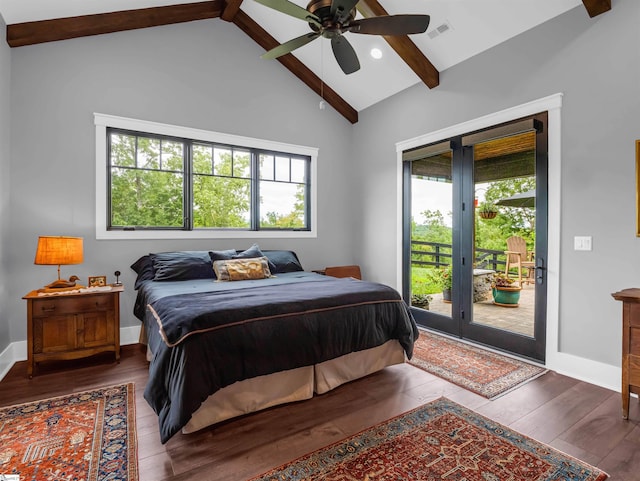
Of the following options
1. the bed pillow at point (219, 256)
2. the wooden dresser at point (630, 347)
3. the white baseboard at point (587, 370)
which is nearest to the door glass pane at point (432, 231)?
the white baseboard at point (587, 370)

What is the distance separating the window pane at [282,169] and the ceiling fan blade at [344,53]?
1.91m

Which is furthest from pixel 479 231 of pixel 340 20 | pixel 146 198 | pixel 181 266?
pixel 146 198

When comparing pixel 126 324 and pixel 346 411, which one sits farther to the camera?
pixel 126 324

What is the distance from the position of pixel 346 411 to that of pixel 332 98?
440cm

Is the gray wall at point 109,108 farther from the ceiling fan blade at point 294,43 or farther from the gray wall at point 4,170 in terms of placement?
the ceiling fan blade at point 294,43

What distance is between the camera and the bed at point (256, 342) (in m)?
1.93

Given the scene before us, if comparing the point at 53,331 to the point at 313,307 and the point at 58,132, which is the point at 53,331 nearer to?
the point at 58,132

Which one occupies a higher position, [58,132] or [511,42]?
[511,42]

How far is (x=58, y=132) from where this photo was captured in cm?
337

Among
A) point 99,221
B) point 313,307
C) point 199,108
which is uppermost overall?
point 199,108

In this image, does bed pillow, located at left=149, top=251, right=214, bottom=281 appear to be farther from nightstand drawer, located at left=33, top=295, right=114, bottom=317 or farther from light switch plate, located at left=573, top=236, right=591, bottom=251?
light switch plate, located at left=573, top=236, right=591, bottom=251

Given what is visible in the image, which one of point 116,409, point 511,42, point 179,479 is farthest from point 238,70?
point 179,479

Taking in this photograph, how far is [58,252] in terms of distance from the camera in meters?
2.88

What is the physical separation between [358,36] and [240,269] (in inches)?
122
